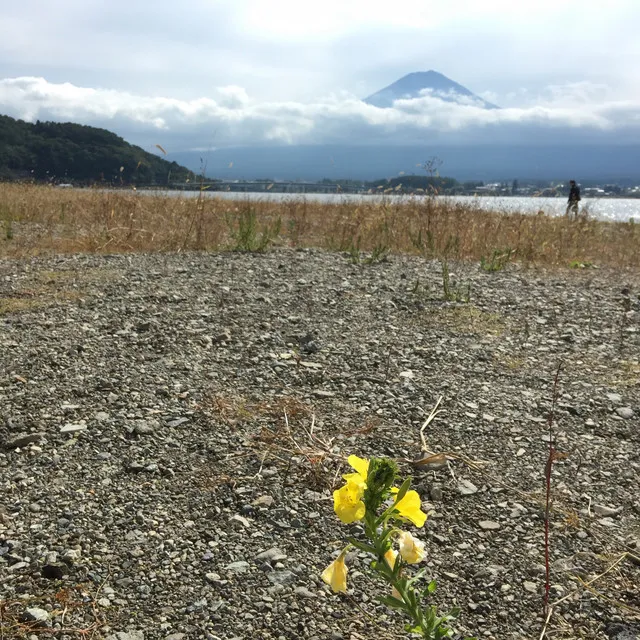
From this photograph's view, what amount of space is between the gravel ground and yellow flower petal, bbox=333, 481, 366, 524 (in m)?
0.96

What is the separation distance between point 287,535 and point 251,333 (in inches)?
110

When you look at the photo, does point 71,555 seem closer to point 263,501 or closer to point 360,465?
point 263,501

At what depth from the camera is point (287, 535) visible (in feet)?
8.37

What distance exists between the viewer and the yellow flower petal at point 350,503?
1328mm

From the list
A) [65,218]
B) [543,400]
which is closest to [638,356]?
[543,400]

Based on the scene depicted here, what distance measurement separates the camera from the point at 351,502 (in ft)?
4.41

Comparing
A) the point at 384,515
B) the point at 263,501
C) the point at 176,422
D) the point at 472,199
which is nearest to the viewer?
the point at 384,515

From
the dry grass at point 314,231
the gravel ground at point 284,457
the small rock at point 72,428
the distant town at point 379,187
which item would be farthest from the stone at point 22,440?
the distant town at point 379,187

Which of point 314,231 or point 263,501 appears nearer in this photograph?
point 263,501

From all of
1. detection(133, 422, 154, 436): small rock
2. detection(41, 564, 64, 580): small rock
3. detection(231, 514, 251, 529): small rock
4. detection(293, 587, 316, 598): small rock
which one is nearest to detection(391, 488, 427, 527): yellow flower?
detection(293, 587, 316, 598): small rock

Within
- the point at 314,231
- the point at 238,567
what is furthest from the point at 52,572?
the point at 314,231

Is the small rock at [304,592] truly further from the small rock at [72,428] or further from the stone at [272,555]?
the small rock at [72,428]

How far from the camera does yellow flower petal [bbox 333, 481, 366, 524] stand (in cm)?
133

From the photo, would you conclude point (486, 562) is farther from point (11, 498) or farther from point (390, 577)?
point (11, 498)
